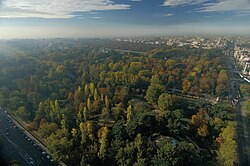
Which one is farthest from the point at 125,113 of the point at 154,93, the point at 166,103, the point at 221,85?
the point at 221,85

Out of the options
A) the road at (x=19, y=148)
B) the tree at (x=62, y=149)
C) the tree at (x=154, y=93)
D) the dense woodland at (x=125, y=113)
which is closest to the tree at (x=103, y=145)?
the dense woodland at (x=125, y=113)

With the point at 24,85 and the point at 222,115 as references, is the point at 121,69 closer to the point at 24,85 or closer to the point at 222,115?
the point at 24,85

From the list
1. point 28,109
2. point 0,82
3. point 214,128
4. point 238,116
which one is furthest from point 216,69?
point 0,82

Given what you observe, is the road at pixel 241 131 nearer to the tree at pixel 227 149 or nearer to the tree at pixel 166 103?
the tree at pixel 227 149

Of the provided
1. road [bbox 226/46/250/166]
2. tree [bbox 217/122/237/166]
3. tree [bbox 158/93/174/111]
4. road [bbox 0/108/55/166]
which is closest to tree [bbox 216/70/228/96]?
road [bbox 226/46/250/166]

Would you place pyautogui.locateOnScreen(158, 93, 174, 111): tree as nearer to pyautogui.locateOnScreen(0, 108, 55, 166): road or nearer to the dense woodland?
the dense woodland

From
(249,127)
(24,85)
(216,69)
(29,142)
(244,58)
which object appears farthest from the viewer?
(244,58)
